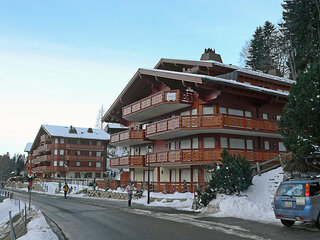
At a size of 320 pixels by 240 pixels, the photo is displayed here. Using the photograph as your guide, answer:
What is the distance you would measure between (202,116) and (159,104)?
4.72 metres

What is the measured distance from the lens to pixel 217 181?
17.6 meters

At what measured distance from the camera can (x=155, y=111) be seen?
3161cm

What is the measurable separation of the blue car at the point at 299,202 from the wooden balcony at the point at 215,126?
13.1 metres

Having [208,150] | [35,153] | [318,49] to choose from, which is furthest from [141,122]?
[35,153]

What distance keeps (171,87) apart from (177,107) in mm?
2552

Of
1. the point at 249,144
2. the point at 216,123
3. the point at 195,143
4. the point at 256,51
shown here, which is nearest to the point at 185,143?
the point at 195,143

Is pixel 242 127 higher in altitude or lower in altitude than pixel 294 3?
lower

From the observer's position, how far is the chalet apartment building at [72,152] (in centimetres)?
7006

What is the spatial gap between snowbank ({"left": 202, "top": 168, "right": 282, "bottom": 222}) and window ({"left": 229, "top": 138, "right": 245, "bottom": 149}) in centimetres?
917

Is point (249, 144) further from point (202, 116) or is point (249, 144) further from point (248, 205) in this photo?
point (248, 205)

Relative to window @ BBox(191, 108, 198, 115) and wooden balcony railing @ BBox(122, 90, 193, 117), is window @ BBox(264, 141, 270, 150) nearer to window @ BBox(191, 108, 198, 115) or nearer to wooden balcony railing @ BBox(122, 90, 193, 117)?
window @ BBox(191, 108, 198, 115)

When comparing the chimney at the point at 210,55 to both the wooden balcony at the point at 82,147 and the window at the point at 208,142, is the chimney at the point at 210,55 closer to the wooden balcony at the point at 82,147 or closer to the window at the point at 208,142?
the window at the point at 208,142

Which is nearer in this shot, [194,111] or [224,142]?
[224,142]

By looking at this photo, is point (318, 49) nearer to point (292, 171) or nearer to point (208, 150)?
point (208, 150)
